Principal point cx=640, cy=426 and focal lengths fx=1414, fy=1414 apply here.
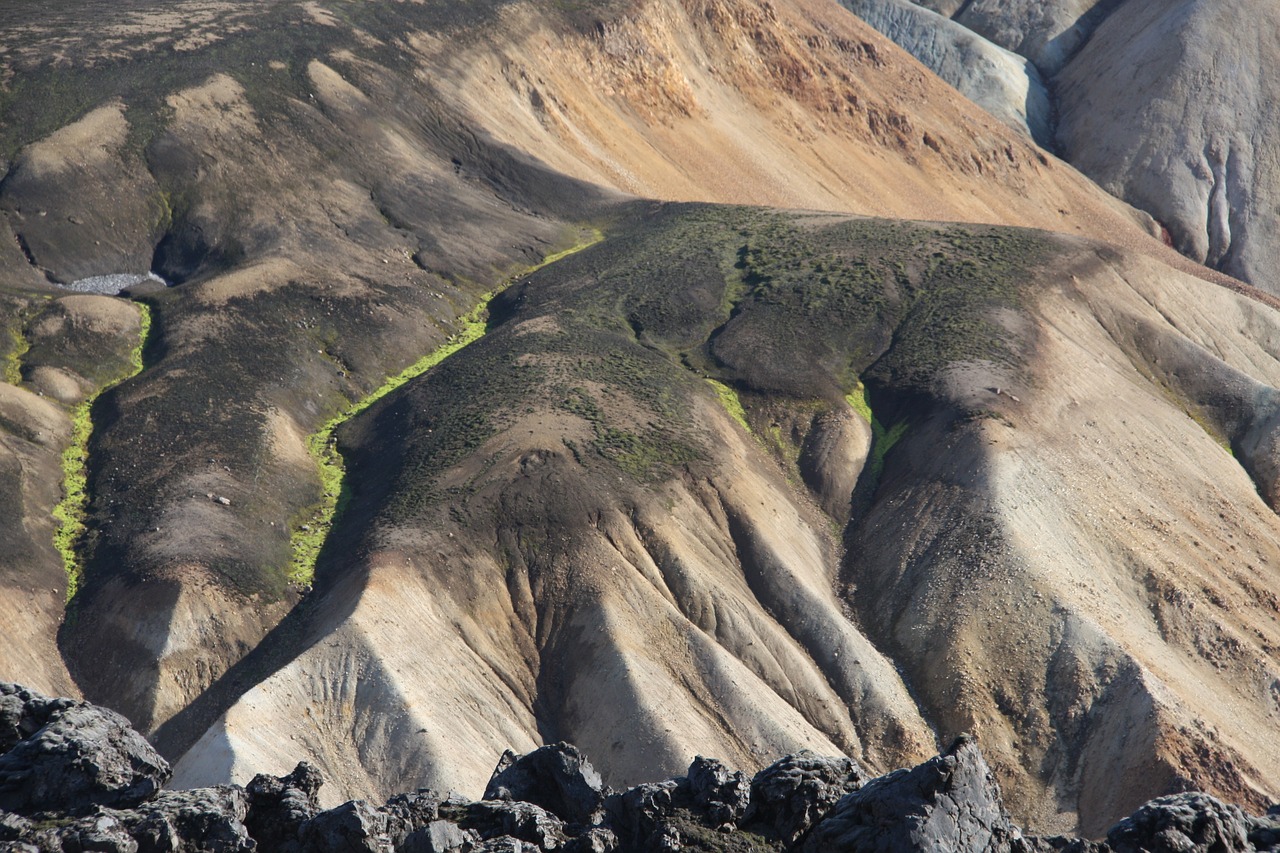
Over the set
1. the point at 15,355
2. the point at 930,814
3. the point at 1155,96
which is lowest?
the point at 15,355

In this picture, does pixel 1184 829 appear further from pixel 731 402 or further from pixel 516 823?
pixel 731 402

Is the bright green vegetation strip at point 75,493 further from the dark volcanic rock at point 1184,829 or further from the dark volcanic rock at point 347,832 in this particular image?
the dark volcanic rock at point 1184,829

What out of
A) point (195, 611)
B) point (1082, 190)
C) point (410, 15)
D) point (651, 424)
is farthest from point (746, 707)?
point (1082, 190)

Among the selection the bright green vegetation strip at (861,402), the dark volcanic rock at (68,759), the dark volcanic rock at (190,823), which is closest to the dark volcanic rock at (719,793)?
the dark volcanic rock at (190,823)

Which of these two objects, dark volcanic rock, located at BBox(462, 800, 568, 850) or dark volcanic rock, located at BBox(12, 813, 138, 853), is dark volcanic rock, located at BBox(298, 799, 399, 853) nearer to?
dark volcanic rock, located at BBox(462, 800, 568, 850)

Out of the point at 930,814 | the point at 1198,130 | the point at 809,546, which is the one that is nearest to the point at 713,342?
the point at 809,546

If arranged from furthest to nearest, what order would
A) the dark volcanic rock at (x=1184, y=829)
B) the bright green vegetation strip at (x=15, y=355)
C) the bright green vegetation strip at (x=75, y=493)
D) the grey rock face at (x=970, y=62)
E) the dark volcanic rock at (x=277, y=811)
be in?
the grey rock face at (x=970, y=62) → the bright green vegetation strip at (x=15, y=355) → the bright green vegetation strip at (x=75, y=493) → the dark volcanic rock at (x=1184, y=829) → the dark volcanic rock at (x=277, y=811)
